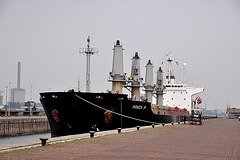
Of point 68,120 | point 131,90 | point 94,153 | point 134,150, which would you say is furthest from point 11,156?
point 131,90

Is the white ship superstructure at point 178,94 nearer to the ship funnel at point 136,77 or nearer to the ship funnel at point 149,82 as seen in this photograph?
the ship funnel at point 149,82

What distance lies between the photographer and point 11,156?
36.8 ft

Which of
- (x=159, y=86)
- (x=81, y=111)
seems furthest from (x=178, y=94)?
(x=81, y=111)

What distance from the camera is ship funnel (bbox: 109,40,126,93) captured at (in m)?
35.5

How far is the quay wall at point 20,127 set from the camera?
38.0m

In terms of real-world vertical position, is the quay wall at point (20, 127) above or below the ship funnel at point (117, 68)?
below

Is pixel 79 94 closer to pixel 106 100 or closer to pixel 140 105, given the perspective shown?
pixel 106 100

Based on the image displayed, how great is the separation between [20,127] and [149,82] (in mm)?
19169

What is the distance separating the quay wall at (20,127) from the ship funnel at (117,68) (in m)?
13.6

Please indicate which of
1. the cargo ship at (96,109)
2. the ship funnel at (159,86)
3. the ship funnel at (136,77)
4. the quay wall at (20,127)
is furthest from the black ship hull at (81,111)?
the ship funnel at (159,86)

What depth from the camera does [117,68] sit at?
1394 inches

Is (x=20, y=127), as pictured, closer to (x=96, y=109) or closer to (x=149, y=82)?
(x=96, y=109)

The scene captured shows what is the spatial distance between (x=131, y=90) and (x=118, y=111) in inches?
522

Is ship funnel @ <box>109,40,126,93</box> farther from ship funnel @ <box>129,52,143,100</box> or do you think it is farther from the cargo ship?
ship funnel @ <box>129,52,143,100</box>
